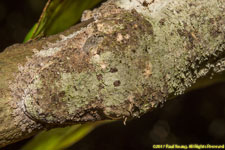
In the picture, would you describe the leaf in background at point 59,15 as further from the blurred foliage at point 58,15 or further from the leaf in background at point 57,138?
the leaf in background at point 57,138

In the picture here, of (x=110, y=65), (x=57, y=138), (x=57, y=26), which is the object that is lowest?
(x=57, y=138)

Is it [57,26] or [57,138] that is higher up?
[57,26]

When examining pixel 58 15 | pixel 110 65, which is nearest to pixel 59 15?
pixel 58 15

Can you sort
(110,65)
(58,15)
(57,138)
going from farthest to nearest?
(57,138) → (58,15) → (110,65)

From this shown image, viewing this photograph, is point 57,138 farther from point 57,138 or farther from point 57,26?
point 57,26

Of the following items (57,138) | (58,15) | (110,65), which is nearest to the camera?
(110,65)

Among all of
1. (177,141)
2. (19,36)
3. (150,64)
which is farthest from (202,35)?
(177,141)

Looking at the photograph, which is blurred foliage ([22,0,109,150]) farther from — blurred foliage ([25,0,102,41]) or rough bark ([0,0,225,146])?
rough bark ([0,0,225,146])

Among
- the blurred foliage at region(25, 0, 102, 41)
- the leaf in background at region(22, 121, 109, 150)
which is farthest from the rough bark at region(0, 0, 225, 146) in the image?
the leaf in background at region(22, 121, 109, 150)
